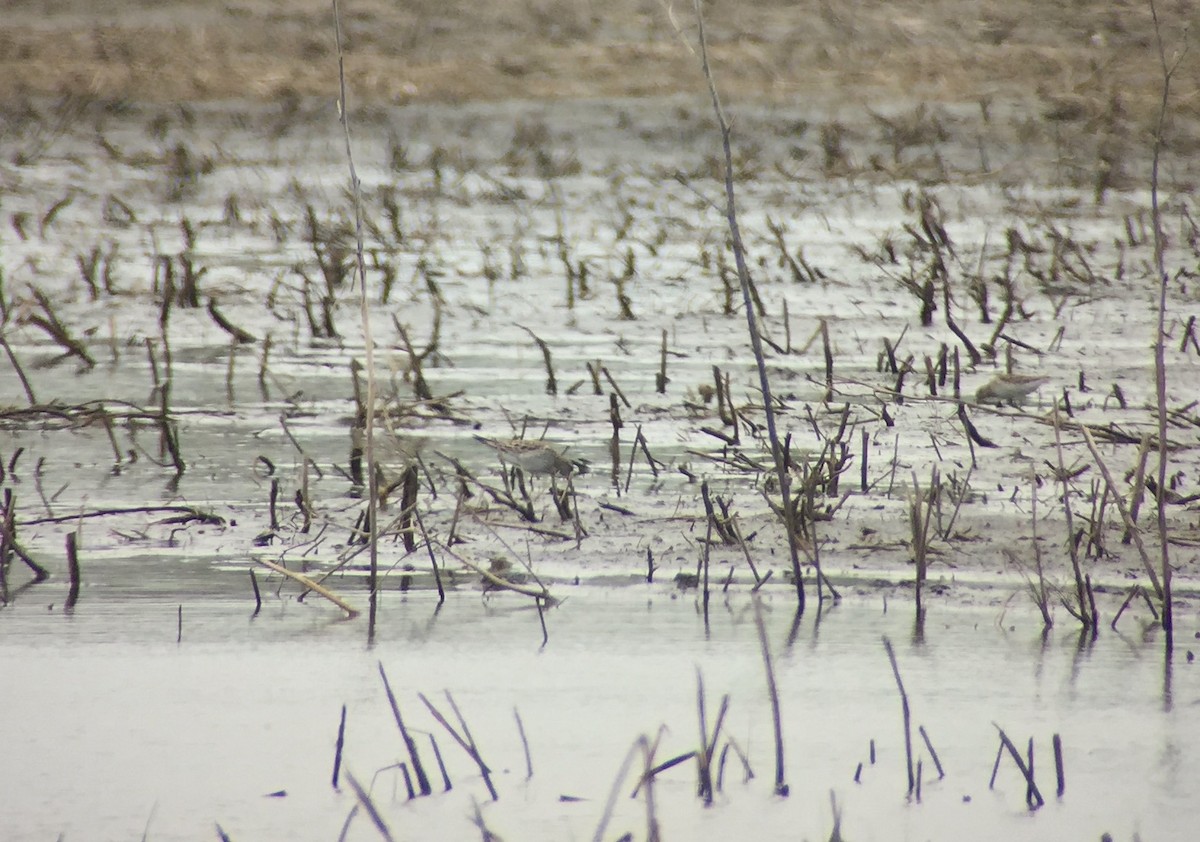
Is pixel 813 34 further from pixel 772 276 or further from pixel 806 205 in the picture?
pixel 772 276

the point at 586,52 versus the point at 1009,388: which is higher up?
the point at 586,52

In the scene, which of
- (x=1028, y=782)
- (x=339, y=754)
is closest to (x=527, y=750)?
(x=339, y=754)

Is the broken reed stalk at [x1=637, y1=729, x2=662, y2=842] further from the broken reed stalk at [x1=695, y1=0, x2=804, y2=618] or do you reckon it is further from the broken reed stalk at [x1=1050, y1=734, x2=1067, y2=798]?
the broken reed stalk at [x1=695, y1=0, x2=804, y2=618]

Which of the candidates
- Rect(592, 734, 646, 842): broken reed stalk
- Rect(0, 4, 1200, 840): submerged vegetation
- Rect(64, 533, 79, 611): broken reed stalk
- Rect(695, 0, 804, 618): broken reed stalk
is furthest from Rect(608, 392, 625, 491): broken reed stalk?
Rect(592, 734, 646, 842): broken reed stalk

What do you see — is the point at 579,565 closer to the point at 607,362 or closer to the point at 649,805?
the point at 649,805

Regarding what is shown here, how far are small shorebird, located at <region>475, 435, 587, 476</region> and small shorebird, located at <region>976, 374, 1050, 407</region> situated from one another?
1.11 metres

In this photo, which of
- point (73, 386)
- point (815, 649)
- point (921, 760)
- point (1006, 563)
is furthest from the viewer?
point (73, 386)

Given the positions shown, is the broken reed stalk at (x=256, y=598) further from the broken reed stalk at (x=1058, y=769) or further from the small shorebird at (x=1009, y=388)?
the small shorebird at (x=1009, y=388)

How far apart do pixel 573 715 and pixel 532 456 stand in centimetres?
104

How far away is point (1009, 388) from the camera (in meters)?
3.34

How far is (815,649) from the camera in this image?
2031 mm

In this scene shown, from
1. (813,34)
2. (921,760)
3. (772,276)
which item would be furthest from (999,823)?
(813,34)

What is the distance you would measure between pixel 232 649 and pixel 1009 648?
107 cm

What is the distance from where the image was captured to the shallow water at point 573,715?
5.05 ft
